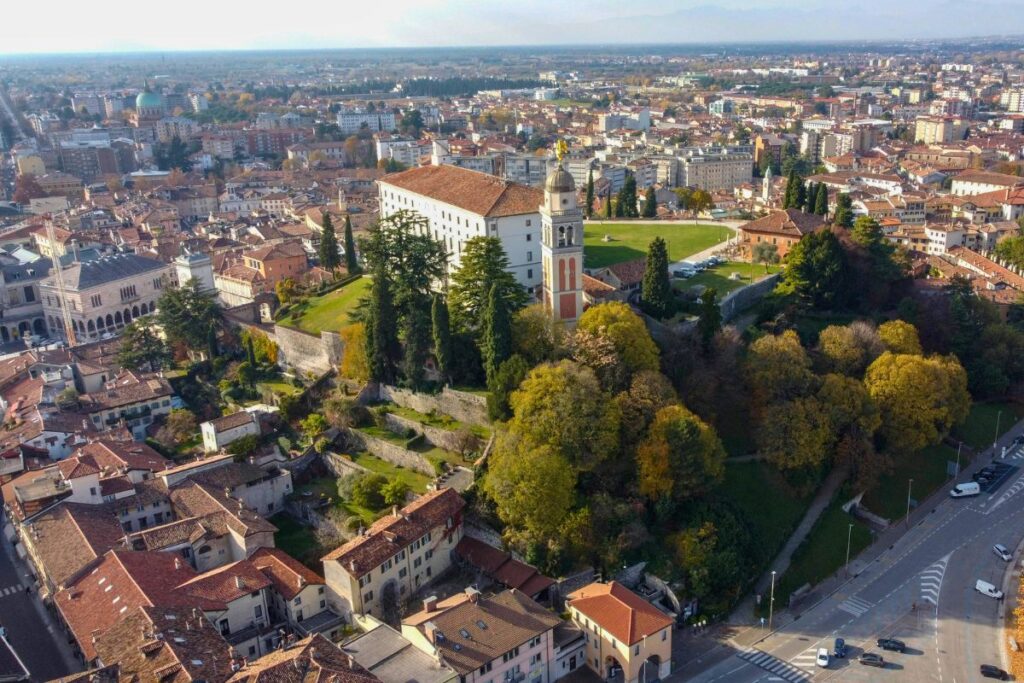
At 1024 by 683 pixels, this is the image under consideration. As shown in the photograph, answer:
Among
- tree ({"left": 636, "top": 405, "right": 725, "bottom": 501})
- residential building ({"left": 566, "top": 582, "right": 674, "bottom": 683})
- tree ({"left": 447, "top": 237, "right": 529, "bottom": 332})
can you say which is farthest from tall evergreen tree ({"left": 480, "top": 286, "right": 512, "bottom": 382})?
residential building ({"left": 566, "top": 582, "right": 674, "bottom": 683})

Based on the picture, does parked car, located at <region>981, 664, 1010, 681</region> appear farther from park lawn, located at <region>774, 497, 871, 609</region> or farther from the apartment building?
the apartment building

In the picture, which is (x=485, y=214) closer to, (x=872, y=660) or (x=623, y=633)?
(x=623, y=633)

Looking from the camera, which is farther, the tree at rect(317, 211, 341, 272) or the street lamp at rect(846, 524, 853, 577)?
the tree at rect(317, 211, 341, 272)

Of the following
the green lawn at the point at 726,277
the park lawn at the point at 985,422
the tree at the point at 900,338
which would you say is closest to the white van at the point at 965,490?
the park lawn at the point at 985,422

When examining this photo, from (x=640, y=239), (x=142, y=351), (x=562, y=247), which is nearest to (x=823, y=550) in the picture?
(x=562, y=247)

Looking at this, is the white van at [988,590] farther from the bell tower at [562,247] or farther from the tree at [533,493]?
the bell tower at [562,247]

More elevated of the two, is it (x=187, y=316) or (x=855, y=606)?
(x=187, y=316)
